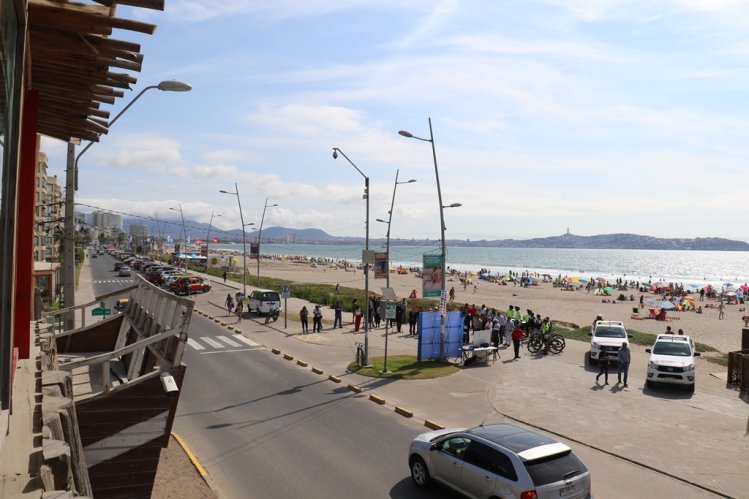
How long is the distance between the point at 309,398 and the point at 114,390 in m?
9.39

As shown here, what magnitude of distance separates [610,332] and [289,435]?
53.3 feet

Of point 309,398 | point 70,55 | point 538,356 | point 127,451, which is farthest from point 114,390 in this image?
point 538,356

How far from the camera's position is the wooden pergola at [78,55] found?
16.8 ft

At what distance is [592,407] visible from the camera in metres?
16.5

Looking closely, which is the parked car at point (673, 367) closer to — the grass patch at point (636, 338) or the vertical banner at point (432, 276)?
the vertical banner at point (432, 276)

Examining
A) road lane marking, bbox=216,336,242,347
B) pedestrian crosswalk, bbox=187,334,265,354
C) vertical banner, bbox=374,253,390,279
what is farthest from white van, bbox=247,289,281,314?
vertical banner, bbox=374,253,390,279

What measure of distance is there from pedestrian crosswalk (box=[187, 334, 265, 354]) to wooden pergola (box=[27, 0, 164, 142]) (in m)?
17.7

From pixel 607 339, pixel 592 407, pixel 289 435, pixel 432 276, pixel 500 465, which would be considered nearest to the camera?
pixel 500 465

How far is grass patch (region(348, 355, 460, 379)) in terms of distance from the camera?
2027 centimetres

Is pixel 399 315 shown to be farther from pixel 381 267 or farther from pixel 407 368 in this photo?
pixel 407 368

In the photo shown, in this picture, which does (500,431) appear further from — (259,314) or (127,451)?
(259,314)

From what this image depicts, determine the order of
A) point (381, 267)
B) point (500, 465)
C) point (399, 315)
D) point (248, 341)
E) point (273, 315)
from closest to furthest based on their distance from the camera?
point (500, 465) < point (248, 341) < point (381, 267) < point (399, 315) < point (273, 315)

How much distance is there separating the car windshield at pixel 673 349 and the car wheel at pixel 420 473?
43.4ft

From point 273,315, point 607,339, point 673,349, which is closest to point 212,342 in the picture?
point 273,315
